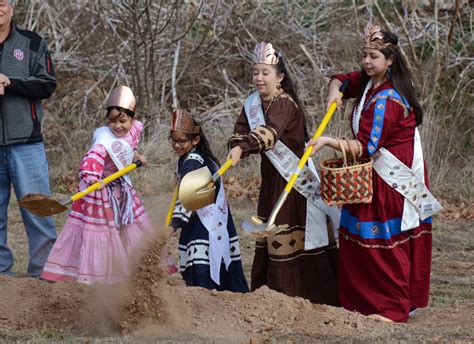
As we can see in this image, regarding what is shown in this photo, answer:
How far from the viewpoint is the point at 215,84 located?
1263 centimetres

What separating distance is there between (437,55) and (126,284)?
22.0ft

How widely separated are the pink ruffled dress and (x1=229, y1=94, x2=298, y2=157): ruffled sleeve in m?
0.94

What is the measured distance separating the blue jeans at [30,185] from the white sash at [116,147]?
1.86ft

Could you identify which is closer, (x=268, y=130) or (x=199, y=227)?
(x=268, y=130)

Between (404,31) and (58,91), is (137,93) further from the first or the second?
(404,31)

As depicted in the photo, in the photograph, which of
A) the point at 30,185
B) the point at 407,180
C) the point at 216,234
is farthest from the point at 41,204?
the point at 407,180

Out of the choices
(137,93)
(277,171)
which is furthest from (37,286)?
(137,93)

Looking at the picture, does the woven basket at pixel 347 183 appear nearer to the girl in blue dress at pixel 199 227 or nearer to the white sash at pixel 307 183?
the white sash at pixel 307 183

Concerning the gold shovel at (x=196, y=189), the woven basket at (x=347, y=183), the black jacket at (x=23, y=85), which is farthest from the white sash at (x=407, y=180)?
the black jacket at (x=23, y=85)

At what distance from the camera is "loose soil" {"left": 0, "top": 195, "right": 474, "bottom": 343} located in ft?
16.7

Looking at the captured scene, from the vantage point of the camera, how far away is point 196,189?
554 cm

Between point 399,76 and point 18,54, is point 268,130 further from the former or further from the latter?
point 18,54

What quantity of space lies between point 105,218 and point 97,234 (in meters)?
0.12

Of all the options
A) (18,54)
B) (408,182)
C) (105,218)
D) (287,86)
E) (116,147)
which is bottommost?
(105,218)
